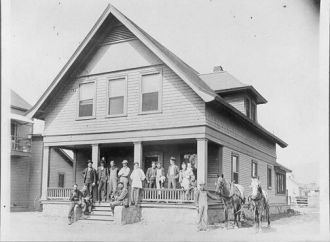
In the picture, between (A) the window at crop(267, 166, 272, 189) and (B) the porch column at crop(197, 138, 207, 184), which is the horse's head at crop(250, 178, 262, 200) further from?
(A) the window at crop(267, 166, 272, 189)

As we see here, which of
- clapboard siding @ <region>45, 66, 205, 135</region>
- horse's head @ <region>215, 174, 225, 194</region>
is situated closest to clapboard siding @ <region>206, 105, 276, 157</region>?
clapboard siding @ <region>45, 66, 205, 135</region>

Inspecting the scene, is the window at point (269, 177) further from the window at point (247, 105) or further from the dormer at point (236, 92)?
the window at point (247, 105)

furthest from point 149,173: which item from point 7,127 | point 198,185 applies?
point 7,127

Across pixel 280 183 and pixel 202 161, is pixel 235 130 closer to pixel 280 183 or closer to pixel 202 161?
pixel 202 161

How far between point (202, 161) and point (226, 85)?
6.82m

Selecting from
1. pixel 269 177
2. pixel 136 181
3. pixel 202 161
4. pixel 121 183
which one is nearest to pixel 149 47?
pixel 202 161

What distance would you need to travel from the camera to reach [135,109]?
16078 millimetres

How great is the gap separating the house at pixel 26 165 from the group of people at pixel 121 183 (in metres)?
9.02

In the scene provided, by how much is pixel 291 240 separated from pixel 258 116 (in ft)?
40.0

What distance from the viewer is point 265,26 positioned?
11688 mm

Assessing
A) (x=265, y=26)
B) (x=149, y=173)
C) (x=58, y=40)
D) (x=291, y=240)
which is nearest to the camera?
(x=291, y=240)

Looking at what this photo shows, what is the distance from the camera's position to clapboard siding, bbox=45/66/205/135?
49.7ft

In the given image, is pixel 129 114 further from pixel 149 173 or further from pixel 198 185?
pixel 198 185

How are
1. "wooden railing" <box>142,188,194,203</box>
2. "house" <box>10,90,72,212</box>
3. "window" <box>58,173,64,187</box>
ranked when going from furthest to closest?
1. "window" <box>58,173,64,187</box>
2. "house" <box>10,90,72,212</box>
3. "wooden railing" <box>142,188,194,203</box>
